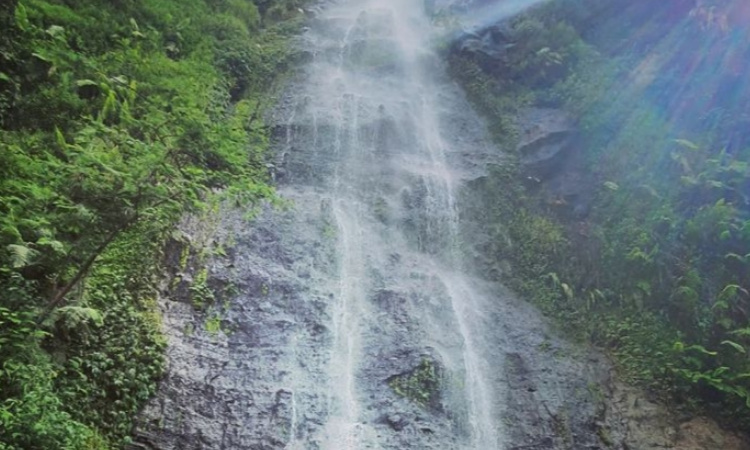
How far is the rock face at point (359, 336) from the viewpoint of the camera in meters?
7.80

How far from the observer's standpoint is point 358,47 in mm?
18141

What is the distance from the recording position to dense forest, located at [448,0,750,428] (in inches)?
402

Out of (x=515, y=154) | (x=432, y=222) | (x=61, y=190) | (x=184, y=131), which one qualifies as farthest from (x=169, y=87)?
(x=515, y=154)

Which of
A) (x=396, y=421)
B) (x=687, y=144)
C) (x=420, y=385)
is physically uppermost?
(x=687, y=144)

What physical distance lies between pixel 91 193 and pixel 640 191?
1150 centimetres

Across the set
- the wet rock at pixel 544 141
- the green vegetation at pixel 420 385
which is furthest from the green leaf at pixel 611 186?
the green vegetation at pixel 420 385

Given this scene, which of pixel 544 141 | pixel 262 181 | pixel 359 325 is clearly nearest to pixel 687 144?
pixel 544 141

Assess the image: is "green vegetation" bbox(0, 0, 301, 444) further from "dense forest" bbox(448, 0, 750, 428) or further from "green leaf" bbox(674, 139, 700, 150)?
"green leaf" bbox(674, 139, 700, 150)

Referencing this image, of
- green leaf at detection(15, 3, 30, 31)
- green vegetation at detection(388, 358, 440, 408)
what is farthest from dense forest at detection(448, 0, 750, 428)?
green leaf at detection(15, 3, 30, 31)

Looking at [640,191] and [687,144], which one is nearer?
[640,191]

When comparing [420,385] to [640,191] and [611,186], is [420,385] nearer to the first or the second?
[611,186]

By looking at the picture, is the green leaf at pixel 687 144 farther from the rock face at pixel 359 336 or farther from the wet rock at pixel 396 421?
the wet rock at pixel 396 421

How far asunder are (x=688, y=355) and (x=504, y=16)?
13036 mm

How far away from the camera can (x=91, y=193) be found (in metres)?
6.91
